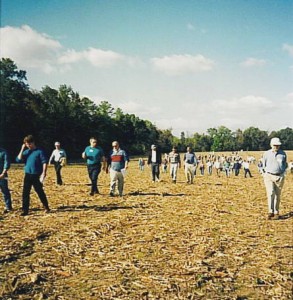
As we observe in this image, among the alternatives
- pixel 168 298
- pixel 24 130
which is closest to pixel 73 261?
pixel 168 298

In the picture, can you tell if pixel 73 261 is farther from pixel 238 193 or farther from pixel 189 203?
pixel 238 193

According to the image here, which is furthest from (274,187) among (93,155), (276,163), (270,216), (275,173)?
(93,155)

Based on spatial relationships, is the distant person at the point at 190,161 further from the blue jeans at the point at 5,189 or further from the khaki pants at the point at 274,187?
the blue jeans at the point at 5,189

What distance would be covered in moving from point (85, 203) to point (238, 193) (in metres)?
6.67

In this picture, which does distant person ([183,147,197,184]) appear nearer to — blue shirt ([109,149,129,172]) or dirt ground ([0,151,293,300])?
blue shirt ([109,149,129,172])

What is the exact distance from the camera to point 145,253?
630 cm

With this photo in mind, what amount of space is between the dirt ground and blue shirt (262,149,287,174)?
4.16ft

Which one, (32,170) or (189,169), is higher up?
(32,170)

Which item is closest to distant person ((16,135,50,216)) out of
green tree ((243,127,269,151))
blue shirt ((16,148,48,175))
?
blue shirt ((16,148,48,175))

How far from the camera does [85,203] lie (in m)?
11.4

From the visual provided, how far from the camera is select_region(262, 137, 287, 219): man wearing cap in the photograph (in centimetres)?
914

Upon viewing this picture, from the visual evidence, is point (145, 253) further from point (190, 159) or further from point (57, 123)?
point (57, 123)

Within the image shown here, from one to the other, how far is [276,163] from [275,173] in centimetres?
26

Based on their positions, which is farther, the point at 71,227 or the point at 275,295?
the point at 71,227
